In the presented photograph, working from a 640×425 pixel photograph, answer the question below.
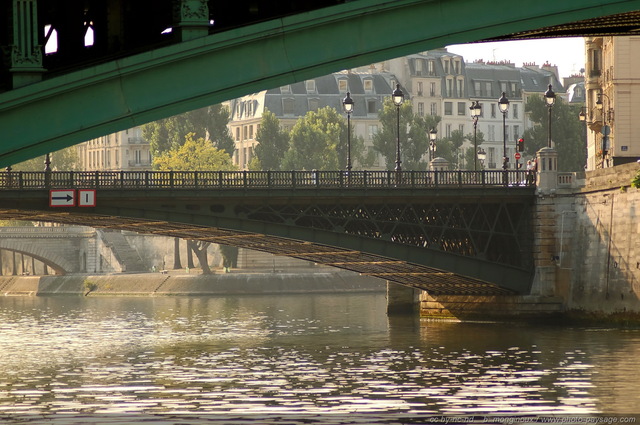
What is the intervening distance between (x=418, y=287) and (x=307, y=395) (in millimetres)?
32343

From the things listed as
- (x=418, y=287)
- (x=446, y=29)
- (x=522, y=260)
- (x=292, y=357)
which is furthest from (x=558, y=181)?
(x=446, y=29)

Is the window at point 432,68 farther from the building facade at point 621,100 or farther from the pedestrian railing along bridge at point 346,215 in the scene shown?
the pedestrian railing along bridge at point 346,215

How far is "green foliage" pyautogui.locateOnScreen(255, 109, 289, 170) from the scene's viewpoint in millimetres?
140250

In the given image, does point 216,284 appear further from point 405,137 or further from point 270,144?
point 405,137

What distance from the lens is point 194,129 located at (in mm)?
140500

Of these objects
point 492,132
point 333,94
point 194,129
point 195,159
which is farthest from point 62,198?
point 492,132

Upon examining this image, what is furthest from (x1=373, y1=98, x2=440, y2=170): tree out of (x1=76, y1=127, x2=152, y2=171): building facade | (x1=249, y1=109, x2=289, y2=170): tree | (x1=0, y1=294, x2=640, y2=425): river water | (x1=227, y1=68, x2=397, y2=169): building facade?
(x1=0, y1=294, x2=640, y2=425): river water

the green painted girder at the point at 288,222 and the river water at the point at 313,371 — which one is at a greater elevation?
the green painted girder at the point at 288,222

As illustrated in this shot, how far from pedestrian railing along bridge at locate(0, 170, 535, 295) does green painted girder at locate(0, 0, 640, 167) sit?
123ft

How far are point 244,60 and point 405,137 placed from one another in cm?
12502

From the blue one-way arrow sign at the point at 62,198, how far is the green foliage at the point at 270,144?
8444cm

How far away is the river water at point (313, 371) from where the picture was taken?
33.2 meters

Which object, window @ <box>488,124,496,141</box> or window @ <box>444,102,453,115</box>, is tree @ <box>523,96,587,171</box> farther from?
window @ <box>488,124,496,141</box>

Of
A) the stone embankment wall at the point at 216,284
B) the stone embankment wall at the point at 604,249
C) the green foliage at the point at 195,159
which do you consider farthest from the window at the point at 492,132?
the stone embankment wall at the point at 604,249
